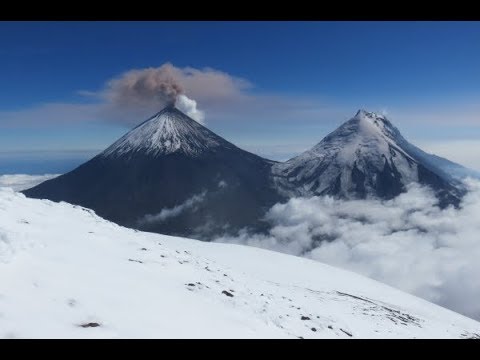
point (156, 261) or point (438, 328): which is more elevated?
point (156, 261)

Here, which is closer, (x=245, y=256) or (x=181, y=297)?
(x=181, y=297)

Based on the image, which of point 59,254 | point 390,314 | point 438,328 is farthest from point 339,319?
point 59,254

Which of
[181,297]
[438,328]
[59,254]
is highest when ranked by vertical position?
[59,254]
